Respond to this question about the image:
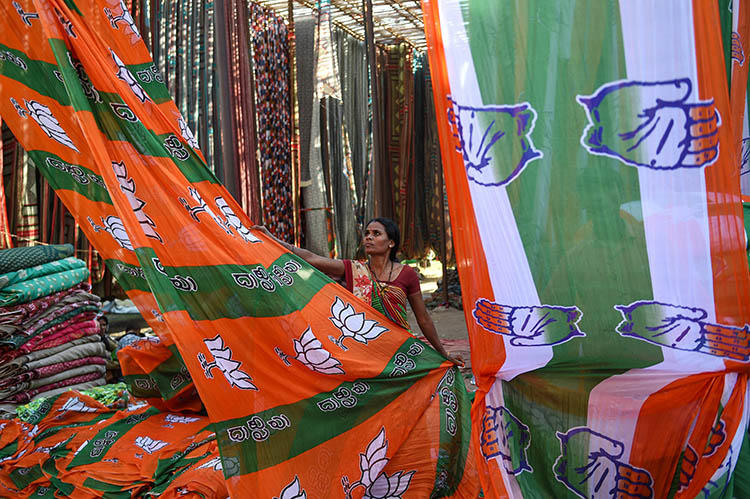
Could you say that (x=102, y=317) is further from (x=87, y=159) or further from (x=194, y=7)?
(x=194, y=7)

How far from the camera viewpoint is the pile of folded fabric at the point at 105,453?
238cm

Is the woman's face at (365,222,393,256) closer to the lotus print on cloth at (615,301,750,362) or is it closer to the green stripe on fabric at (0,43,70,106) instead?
the green stripe on fabric at (0,43,70,106)

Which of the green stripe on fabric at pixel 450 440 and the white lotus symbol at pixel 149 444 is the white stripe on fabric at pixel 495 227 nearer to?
the green stripe on fabric at pixel 450 440

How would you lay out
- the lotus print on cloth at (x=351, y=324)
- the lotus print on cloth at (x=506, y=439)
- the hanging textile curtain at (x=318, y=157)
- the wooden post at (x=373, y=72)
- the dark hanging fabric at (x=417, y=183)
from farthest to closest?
the dark hanging fabric at (x=417, y=183) < the hanging textile curtain at (x=318, y=157) < the wooden post at (x=373, y=72) < the lotus print on cloth at (x=351, y=324) < the lotus print on cloth at (x=506, y=439)

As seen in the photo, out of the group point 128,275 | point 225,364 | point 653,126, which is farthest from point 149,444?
point 653,126

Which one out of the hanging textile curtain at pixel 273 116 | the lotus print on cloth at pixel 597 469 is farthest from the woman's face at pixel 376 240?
the hanging textile curtain at pixel 273 116

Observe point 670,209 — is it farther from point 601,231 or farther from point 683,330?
point 683,330

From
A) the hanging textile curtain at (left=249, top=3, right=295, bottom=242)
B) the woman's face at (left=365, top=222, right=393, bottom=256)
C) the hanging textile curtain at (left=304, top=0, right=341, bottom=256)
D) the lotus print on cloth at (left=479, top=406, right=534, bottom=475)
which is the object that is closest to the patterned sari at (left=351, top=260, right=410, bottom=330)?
the woman's face at (left=365, top=222, right=393, bottom=256)

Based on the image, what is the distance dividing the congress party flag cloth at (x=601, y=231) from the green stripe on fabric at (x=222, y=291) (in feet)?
2.58

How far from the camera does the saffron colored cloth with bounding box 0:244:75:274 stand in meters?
3.29

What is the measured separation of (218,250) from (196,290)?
16 centimetres

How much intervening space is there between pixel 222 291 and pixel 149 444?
108 centimetres

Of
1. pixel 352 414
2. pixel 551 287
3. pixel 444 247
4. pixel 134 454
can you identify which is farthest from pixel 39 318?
pixel 444 247

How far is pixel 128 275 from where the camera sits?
8.27 ft
